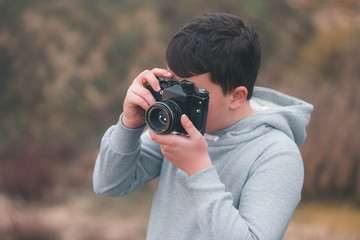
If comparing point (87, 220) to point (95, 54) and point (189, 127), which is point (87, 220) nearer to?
point (95, 54)

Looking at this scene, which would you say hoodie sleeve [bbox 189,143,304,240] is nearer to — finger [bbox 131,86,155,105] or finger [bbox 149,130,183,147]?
finger [bbox 149,130,183,147]

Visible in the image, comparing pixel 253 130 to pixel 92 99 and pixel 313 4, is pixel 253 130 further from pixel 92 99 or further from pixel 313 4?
pixel 313 4

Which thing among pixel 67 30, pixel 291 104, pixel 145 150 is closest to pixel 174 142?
pixel 145 150

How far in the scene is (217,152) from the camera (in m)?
1.26

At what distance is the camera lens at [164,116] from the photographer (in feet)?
3.56

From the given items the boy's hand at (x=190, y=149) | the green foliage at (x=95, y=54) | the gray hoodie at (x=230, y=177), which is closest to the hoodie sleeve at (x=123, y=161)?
the gray hoodie at (x=230, y=177)

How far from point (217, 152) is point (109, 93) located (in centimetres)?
467

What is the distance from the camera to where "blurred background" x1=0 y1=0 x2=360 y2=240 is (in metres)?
3.59

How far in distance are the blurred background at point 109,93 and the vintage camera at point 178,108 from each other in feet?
8.12

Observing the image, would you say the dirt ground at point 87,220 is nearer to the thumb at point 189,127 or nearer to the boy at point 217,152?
the boy at point 217,152

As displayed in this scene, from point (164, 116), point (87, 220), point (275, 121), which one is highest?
point (164, 116)

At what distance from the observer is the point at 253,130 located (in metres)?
1.23

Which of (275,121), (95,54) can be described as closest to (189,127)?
(275,121)

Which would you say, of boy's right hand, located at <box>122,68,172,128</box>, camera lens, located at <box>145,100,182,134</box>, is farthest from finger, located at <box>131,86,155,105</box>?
camera lens, located at <box>145,100,182,134</box>
